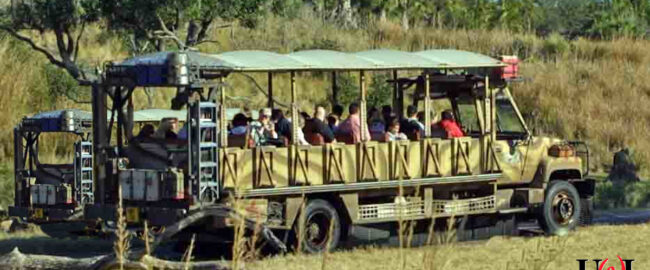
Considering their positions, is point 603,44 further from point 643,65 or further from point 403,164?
point 403,164

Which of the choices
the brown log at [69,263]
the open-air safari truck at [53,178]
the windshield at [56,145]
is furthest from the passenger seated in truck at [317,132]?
the windshield at [56,145]

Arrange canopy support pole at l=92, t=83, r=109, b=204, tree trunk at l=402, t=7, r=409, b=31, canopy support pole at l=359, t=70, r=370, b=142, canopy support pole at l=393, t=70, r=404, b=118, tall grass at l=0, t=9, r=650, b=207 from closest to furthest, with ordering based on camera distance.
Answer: canopy support pole at l=92, t=83, r=109, b=204 → canopy support pole at l=359, t=70, r=370, b=142 → canopy support pole at l=393, t=70, r=404, b=118 → tall grass at l=0, t=9, r=650, b=207 → tree trunk at l=402, t=7, r=409, b=31

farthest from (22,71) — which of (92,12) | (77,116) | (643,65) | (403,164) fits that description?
(643,65)

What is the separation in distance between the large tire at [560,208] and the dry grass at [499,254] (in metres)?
0.86

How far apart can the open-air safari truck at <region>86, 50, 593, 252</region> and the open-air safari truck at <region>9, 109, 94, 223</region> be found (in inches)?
25.3

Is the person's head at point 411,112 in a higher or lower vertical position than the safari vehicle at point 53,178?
higher

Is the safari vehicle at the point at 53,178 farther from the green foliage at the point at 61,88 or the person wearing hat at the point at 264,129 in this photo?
the green foliage at the point at 61,88

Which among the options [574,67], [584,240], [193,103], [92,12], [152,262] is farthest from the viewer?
[574,67]

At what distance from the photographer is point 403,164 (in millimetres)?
18781

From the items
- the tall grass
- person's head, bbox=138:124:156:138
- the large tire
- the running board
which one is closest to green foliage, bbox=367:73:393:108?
the tall grass

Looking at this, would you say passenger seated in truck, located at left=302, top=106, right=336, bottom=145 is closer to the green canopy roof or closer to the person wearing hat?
the person wearing hat

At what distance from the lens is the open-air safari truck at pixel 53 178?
18266 mm

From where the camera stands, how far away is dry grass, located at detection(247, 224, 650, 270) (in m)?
15.9

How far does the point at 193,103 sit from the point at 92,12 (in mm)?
10618
